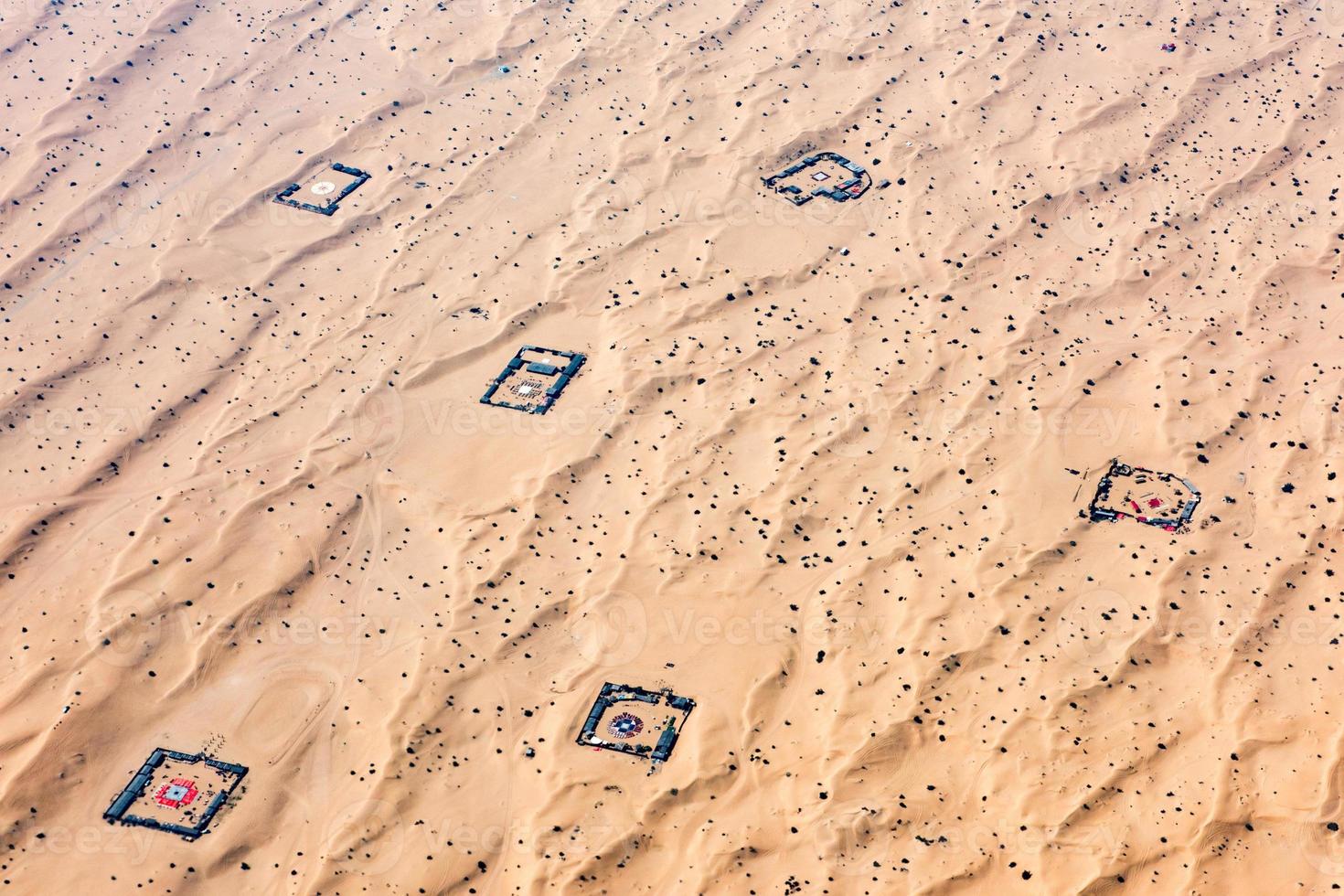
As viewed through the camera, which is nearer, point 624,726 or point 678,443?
point 624,726

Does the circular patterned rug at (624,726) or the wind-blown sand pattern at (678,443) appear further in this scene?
the circular patterned rug at (624,726)

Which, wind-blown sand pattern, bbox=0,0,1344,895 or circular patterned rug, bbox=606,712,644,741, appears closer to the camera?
wind-blown sand pattern, bbox=0,0,1344,895

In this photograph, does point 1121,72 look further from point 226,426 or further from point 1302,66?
point 226,426

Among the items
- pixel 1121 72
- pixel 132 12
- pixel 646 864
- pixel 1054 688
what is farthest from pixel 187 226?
pixel 1121 72

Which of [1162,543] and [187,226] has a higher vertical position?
[187,226]
